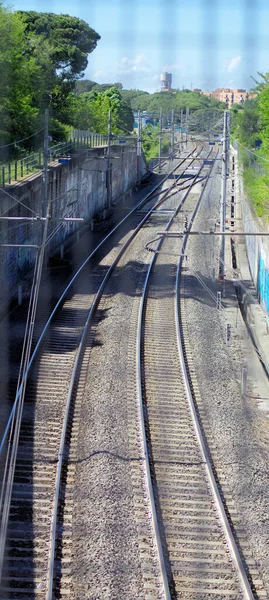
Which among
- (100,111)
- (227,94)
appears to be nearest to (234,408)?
(227,94)

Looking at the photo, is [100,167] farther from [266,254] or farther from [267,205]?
[266,254]

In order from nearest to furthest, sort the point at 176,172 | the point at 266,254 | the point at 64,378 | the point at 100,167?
1. the point at 64,378
2. the point at 266,254
3. the point at 100,167
4. the point at 176,172

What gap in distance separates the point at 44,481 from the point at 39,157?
7.08 m

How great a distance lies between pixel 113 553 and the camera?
3275 millimetres

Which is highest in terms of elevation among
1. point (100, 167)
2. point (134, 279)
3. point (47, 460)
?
point (100, 167)

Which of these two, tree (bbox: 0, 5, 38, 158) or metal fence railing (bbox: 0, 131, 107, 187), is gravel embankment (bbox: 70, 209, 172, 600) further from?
tree (bbox: 0, 5, 38, 158)

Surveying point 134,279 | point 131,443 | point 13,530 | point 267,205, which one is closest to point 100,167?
point 267,205

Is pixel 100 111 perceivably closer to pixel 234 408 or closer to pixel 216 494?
pixel 234 408

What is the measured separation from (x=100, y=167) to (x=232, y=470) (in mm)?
11682

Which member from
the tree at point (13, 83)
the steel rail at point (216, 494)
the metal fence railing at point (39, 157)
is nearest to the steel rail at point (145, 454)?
the steel rail at point (216, 494)

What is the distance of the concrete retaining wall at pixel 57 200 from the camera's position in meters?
8.16

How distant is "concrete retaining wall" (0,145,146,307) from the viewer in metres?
8.16

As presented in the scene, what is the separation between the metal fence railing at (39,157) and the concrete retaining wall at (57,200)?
0.16 m

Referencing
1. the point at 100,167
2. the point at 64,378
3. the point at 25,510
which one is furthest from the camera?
the point at 100,167
